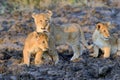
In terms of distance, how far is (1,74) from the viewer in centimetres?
962

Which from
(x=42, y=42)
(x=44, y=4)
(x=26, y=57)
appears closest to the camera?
(x=42, y=42)

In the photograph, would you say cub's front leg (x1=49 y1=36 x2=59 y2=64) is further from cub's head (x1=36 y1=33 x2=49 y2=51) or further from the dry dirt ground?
cub's head (x1=36 y1=33 x2=49 y2=51)

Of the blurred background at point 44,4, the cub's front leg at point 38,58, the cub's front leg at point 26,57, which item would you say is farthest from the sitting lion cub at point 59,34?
the blurred background at point 44,4

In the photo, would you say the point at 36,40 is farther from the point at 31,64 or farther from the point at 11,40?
the point at 11,40

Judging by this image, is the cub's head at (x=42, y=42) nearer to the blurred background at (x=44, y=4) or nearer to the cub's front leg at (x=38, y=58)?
the cub's front leg at (x=38, y=58)

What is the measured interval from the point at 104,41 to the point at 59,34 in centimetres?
89


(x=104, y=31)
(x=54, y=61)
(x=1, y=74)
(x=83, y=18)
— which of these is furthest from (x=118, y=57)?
(x=83, y=18)

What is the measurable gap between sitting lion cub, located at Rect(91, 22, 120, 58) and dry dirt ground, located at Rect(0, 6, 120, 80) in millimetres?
154

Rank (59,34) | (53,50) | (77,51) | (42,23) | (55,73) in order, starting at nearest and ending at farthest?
(55,73), (53,50), (42,23), (59,34), (77,51)

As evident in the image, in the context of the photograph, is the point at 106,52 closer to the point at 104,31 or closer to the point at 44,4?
the point at 104,31

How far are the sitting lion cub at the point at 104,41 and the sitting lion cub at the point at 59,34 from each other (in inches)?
11.1

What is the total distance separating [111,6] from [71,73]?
8.39 metres

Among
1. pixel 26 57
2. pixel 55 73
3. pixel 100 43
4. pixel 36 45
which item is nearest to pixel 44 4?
pixel 100 43

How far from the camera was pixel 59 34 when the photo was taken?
35.6ft
